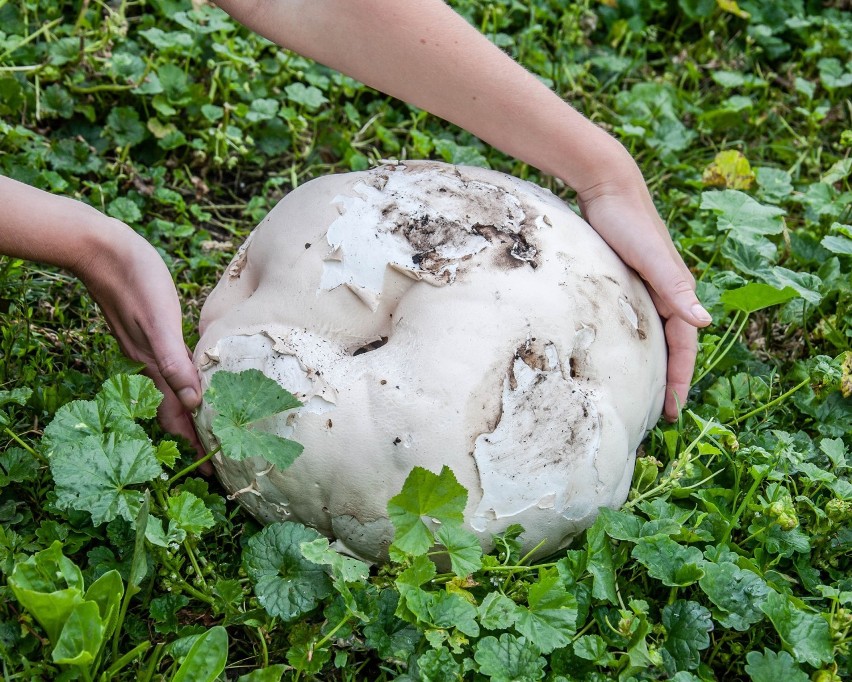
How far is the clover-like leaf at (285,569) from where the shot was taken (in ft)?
6.09

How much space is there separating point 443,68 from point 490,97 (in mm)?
137

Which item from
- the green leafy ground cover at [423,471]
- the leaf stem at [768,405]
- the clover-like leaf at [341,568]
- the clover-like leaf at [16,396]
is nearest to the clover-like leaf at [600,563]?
the green leafy ground cover at [423,471]

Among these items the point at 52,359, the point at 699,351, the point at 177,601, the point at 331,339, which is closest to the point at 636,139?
the point at 699,351

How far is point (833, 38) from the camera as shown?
3.99 metres

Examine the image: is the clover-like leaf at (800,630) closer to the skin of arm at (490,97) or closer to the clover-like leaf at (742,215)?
the skin of arm at (490,97)

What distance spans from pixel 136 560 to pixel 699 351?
62.9 inches

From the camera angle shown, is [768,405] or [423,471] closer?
[423,471]

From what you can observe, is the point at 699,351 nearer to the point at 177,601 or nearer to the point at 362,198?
the point at 362,198

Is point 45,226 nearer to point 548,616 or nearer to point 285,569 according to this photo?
point 285,569

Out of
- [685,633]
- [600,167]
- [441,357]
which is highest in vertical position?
[600,167]

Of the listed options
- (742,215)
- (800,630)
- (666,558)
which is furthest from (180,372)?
(742,215)

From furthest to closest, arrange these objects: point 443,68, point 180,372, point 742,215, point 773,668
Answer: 1. point 742,215
2. point 443,68
3. point 180,372
4. point 773,668

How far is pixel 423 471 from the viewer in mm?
1771

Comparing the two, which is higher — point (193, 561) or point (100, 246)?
point (100, 246)
